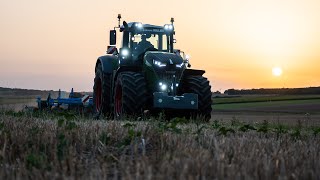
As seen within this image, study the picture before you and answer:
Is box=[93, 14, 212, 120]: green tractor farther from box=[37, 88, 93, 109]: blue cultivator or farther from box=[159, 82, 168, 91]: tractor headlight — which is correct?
box=[37, 88, 93, 109]: blue cultivator

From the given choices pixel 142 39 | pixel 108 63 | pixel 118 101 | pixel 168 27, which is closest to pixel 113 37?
pixel 142 39

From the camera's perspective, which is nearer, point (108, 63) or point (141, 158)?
point (141, 158)

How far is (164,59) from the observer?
531 inches

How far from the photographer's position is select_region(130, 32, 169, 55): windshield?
14883 millimetres

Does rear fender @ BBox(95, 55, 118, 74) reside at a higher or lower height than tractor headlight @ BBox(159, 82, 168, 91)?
higher

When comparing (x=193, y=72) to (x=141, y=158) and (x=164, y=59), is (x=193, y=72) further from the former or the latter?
(x=141, y=158)

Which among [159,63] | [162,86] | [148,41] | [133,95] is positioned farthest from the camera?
[148,41]

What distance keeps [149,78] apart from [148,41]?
1.66 m

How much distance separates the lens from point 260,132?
7.39m

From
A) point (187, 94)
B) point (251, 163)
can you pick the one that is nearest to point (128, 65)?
point (187, 94)

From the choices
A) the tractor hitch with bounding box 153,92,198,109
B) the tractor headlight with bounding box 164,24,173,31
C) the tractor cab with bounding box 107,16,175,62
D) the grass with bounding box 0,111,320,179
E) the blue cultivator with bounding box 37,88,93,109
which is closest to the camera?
the grass with bounding box 0,111,320,179

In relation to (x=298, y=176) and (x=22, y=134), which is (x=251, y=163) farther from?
(x=22, y=134)

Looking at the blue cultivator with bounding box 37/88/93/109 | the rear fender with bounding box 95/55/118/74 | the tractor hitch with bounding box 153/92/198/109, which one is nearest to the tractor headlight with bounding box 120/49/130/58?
the rear fender with bounding box 95/55/118/74

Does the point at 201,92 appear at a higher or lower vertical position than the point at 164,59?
lower
